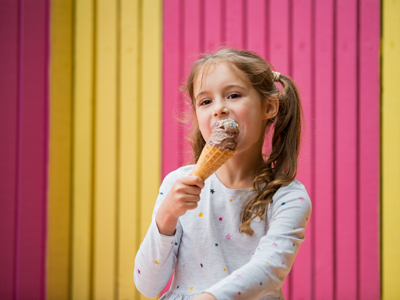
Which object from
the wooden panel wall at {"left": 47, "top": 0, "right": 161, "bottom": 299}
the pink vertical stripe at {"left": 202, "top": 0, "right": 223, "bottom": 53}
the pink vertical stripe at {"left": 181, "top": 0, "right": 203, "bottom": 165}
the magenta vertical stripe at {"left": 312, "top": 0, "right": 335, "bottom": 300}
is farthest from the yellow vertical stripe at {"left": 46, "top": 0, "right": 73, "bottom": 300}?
the magenta vertical stripe at {"left": 312, "top": 0, "right": 335, "bottom": 300}

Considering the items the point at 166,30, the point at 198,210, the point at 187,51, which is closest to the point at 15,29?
the point at 166,30

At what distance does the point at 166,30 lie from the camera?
1964 mm

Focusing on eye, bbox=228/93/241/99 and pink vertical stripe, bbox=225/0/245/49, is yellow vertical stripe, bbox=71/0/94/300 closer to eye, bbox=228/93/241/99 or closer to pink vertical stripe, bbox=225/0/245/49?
pink vertical stripe, bbox=225/0/245/49

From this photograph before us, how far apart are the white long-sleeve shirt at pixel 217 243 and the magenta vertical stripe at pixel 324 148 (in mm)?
926

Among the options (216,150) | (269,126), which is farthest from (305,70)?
(216,150)

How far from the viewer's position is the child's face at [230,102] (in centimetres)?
99

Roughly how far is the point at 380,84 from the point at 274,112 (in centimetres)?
110

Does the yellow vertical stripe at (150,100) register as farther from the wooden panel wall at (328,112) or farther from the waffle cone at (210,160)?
the waffle cone at (210,160)

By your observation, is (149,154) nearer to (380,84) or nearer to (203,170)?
(203,170)

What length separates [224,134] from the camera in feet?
3.03

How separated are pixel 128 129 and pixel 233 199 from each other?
105cm
